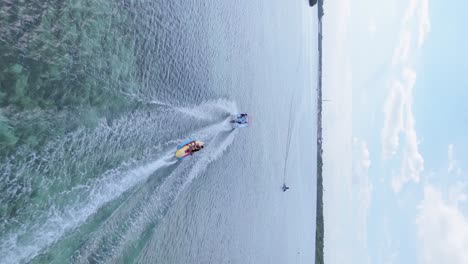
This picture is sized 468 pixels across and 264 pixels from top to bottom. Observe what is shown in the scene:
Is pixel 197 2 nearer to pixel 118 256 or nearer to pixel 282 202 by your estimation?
pixel 118 256

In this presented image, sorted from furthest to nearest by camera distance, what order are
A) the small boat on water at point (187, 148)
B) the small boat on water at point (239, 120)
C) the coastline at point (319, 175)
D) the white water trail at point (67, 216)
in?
the coastline at point (319, 175)
the small boat on water at point (239, 120)
the small boat on water at point (187, 148)
the white water trail at point (67, 216)

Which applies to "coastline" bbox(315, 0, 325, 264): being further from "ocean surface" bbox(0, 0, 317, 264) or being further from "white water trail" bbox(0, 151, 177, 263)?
"white water trail" bbox(0, 151, 177, 263)

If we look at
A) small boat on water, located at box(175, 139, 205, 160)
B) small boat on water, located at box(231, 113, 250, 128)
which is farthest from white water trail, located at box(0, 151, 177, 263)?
small boat on water, located at box(231, 113, 250, 128)

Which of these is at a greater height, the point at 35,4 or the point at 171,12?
the point at 171,12

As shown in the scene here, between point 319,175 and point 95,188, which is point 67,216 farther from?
point 319,175

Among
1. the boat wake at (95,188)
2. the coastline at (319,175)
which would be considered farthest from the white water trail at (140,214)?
the coastline at (319,175)

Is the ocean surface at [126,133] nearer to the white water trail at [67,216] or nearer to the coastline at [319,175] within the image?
the white water trail at [67,216]

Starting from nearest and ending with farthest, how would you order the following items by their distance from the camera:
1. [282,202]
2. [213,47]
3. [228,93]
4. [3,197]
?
[3,197] → [213,47] → [228,93] → [282,202]

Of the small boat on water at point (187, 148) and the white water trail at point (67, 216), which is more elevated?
the small boat on water at point (187, 148)

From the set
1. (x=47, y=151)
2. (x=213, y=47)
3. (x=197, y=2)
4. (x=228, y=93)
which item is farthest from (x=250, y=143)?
(x=47, y=151)
